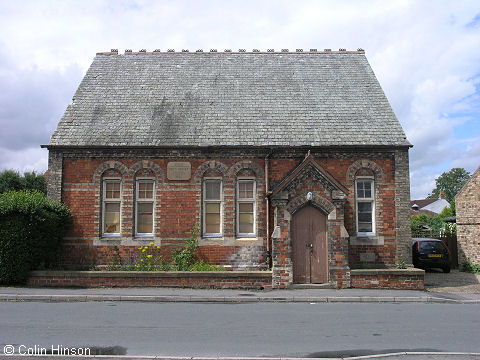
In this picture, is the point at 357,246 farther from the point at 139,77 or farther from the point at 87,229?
the point at 139,77

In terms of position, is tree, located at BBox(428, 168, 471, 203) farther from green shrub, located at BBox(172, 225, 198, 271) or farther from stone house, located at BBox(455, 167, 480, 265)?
green shrub, located at BBox(172, 225, 198, 271)

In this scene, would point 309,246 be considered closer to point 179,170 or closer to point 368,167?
point 368,167

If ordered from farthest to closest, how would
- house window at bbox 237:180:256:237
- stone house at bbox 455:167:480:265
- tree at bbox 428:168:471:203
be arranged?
tree at bbox 428:168:471:203 < stone house at bbox 455:167:480:265 < house window at bbox 237:180:256:237

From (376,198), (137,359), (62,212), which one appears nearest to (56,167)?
(62,212)

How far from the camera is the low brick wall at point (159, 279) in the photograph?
13781 mm

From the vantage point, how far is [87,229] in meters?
15.8

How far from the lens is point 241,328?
8719mm

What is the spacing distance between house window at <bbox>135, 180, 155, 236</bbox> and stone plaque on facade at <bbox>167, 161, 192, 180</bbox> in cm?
84

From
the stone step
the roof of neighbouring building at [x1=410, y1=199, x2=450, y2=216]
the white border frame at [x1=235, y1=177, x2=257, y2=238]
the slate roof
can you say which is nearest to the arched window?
the slate roof

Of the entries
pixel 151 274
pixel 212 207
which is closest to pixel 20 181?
pixel 212 207

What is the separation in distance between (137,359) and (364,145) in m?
11.9

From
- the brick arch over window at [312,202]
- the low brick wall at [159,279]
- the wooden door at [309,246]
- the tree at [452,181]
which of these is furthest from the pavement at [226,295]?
the tree at [452,181]

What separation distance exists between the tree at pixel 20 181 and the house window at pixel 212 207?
59.1 feet

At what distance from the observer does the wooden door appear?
1414 centimetres
